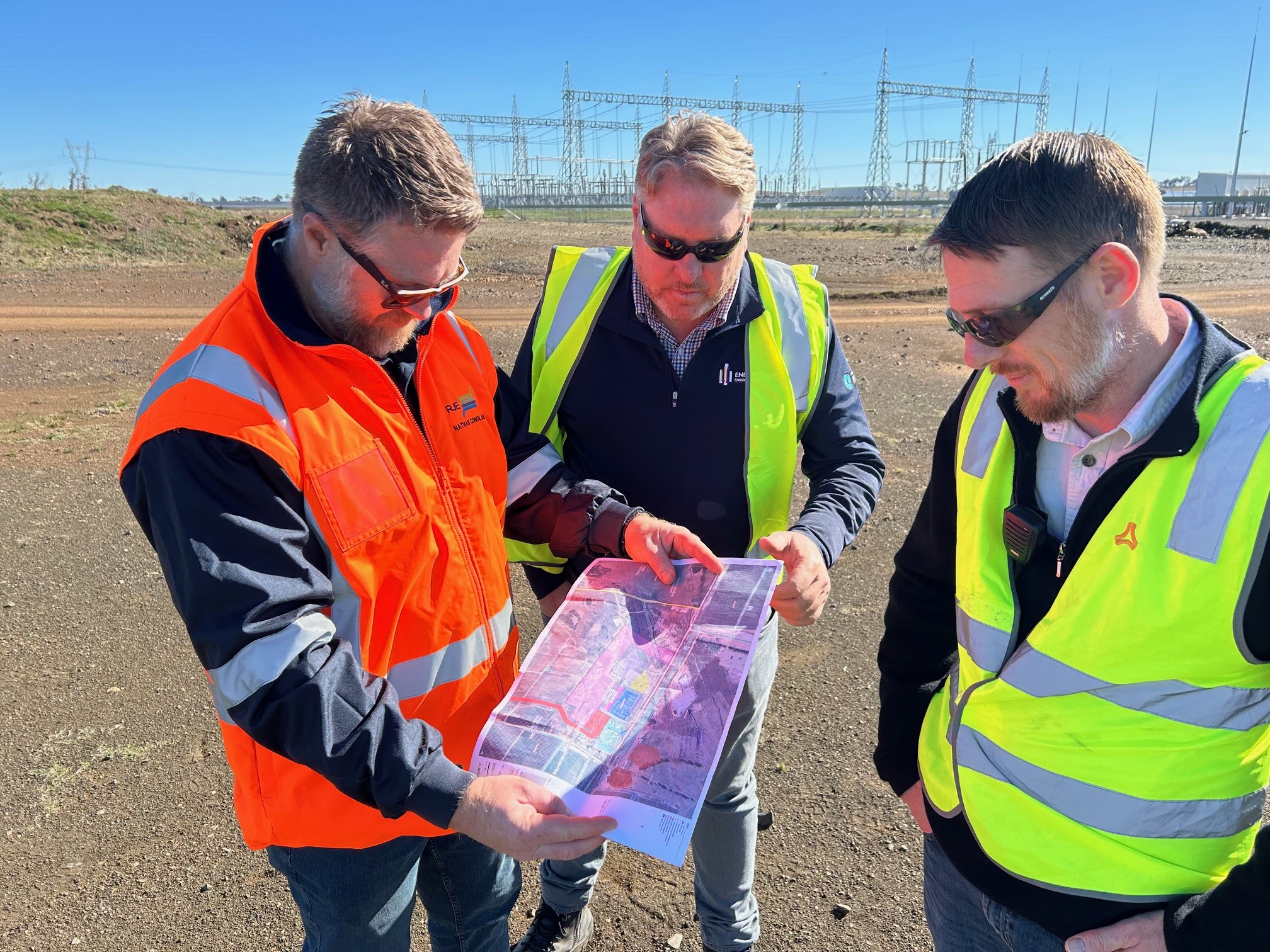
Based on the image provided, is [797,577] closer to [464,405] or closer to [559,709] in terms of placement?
[559,709]

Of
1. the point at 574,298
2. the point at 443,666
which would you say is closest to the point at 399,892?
the point at 443,666

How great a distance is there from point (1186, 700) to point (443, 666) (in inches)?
56.1

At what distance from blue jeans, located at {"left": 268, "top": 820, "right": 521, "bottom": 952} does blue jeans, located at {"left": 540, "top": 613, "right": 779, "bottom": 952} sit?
19.1 inches

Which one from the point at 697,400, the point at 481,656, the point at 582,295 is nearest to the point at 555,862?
the point at 481,656

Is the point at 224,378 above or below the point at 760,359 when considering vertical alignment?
above

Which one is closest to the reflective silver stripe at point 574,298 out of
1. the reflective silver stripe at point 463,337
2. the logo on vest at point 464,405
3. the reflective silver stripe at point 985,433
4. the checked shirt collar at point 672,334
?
the checked shirt collar at point 672,334

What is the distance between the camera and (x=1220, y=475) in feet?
4.43

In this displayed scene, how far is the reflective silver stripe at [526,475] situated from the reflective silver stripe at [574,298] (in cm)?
39

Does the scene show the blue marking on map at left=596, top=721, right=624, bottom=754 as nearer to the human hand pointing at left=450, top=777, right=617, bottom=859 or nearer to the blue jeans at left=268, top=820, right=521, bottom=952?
the human hand pointing at left=450, top=777, right=617, bottom=859

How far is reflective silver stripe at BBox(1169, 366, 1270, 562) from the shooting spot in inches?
52.4

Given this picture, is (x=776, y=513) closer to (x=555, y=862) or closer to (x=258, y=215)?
(x=555, y=862)

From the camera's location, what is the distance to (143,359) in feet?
34.6

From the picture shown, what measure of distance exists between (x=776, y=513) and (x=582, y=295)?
88 cm

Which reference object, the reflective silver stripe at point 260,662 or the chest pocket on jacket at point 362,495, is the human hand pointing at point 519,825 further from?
the chest pocket on jacket at point 362,495
